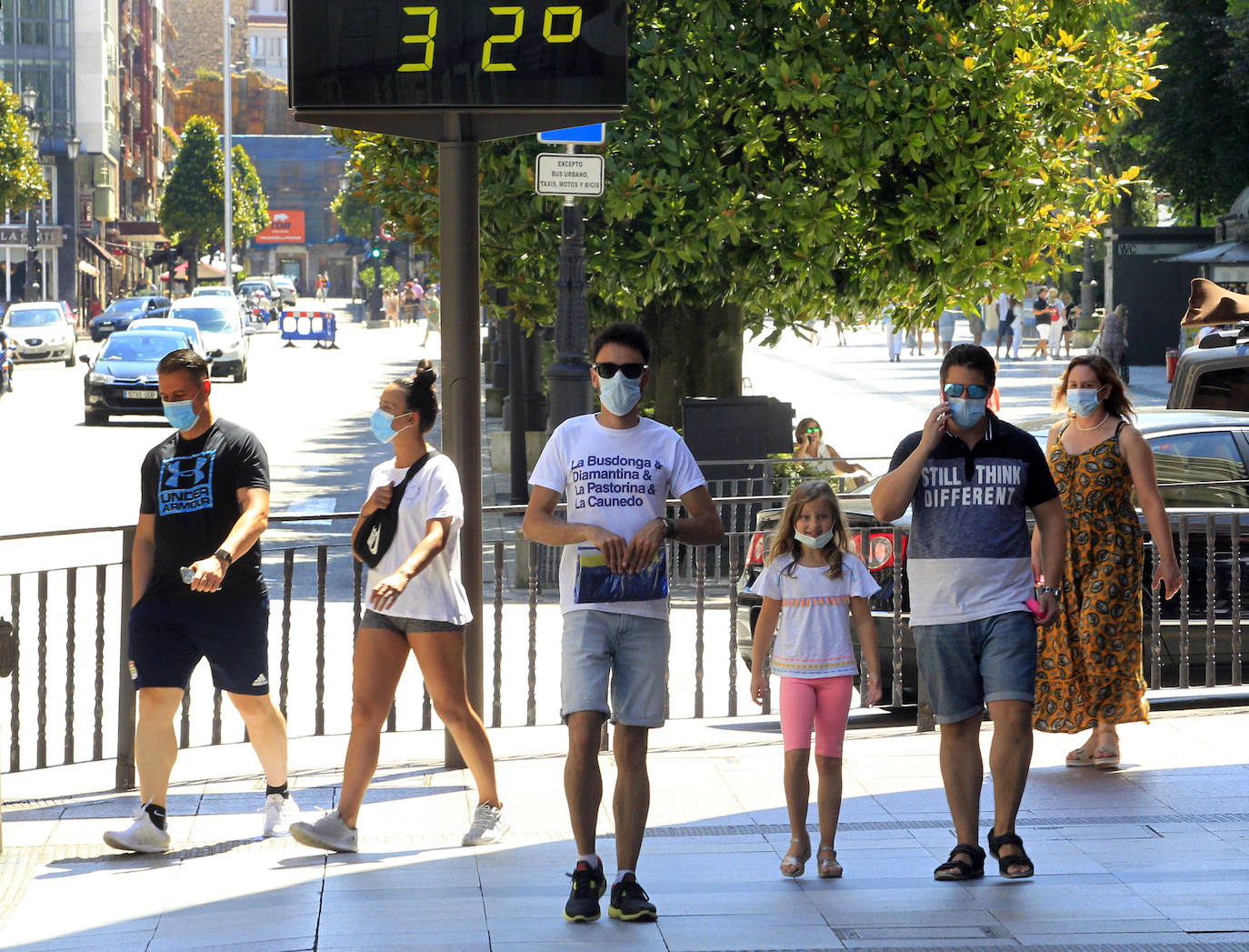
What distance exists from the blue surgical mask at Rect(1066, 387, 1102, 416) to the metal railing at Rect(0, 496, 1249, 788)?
69.4 inches

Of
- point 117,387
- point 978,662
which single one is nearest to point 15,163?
point 117,387

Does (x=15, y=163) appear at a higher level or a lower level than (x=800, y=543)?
higher

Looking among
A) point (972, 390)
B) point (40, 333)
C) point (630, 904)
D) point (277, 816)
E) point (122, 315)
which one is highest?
point (122, 315)

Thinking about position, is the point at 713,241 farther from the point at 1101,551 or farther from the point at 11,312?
the point at 11,312

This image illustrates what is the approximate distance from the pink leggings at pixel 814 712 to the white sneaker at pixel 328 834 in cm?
153

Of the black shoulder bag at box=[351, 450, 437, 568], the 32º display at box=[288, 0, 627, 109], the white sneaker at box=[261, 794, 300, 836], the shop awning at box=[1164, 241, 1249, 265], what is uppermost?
the shop awning at box=[1164, 241, 1249, 265]

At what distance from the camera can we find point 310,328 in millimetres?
54812

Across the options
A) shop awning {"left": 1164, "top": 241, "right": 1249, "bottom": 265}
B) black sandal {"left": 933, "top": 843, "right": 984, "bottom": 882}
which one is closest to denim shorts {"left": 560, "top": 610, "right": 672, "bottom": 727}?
black sandal {"left": 933, "top": 843, "right": 984, "bottom": 882}

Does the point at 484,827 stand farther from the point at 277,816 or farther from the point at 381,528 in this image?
the point at 381,528

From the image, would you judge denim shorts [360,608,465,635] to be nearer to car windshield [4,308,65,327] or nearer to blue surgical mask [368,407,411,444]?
blue surgical mask [368,407,411,444]

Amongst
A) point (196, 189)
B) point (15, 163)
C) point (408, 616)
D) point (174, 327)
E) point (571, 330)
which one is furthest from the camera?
point (196, 189)

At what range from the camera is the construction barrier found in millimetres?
54344

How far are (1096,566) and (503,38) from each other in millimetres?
3090

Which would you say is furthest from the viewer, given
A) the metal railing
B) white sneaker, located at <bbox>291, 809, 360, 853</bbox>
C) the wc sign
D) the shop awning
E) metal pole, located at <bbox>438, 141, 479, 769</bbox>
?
the wc sign
